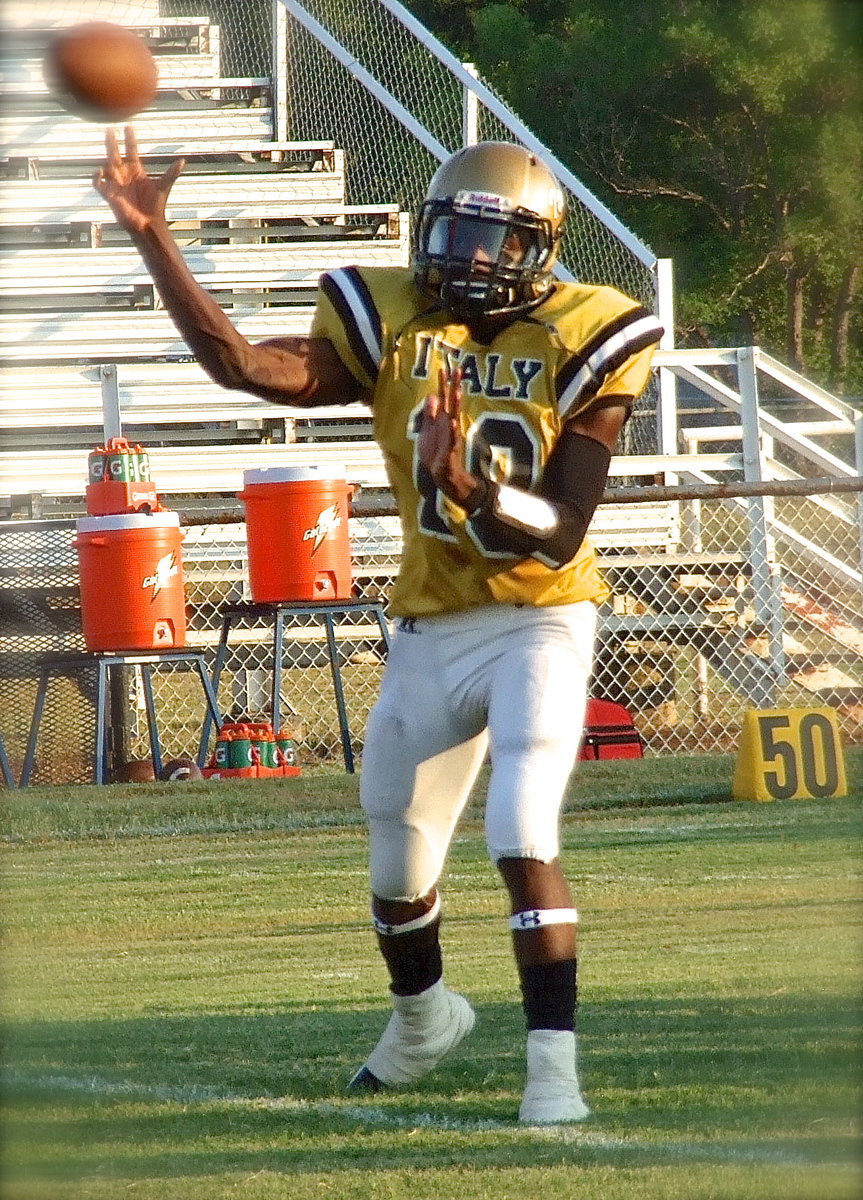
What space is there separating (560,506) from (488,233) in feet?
1.92

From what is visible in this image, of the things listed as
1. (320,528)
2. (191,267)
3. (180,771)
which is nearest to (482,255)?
(320,528)

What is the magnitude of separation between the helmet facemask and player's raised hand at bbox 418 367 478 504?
37 centimetres

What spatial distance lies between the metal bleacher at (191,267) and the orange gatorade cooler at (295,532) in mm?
1969

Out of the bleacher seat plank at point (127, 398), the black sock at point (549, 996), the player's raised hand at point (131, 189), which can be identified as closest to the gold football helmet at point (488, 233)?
the player's raised hand at point (131, 189)

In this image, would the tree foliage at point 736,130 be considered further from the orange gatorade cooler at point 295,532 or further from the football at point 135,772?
the football at point 135,772

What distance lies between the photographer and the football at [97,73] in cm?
362

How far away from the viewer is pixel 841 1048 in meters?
3.69

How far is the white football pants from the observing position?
3.38m

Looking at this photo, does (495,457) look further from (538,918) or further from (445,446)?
(538,918)

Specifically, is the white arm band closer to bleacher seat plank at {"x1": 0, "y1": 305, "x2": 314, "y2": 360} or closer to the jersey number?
the jersey number

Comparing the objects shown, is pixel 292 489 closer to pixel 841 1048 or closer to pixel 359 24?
pixel 841 1048

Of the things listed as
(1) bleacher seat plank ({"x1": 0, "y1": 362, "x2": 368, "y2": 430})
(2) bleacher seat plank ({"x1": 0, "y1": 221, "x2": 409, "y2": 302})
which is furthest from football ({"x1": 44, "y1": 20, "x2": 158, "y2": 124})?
(2) bleacher seat plank ({"x1": 0, "y1": 221, "x2": 409, "y2": 302})

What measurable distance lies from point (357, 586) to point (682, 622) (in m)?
1.85

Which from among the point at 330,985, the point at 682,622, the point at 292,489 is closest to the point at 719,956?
the point at 330,985
